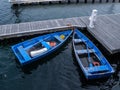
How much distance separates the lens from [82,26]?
1939cm

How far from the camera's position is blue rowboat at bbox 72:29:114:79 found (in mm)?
12984

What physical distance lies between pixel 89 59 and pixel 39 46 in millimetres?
5114

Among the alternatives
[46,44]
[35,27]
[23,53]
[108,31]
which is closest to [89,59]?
[46,44]

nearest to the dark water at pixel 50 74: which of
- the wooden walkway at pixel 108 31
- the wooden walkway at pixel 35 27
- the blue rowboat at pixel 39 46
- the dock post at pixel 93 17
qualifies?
the blue rowboat at pixel 39 46

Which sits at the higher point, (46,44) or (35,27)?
(35,27)

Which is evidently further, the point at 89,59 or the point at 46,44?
the point at 46,44

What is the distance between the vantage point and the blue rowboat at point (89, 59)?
1298 cm

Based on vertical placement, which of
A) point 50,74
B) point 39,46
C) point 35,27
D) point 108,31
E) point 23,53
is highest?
point 35,27

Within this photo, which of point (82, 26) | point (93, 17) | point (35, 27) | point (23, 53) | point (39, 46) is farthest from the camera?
point (82, 26)

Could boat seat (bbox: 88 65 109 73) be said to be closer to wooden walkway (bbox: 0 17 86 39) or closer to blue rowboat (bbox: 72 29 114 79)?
blue rowboat (bbox: 72 29 114 79)

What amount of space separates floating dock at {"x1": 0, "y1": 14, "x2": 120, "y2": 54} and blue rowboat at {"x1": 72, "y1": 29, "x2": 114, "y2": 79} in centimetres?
143

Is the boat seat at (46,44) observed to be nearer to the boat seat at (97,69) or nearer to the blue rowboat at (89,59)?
the blue rowboat at (89,59)

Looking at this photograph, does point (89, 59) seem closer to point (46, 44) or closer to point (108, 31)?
point (46, 44)

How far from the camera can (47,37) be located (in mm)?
17219
